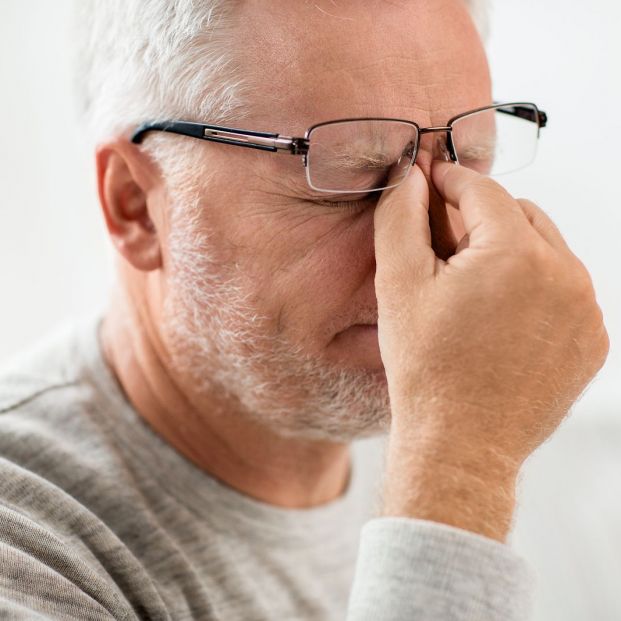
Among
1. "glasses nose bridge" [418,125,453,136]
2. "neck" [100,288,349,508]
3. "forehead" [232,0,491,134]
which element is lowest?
"neck" [100,288,349,508]

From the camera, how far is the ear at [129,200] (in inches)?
62.0

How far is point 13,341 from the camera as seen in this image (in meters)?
2.71

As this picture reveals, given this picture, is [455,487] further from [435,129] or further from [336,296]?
[435,129]

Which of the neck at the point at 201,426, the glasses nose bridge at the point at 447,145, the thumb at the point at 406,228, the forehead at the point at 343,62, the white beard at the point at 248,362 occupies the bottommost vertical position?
the neck at the point at 201,426

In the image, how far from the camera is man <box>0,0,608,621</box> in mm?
1132

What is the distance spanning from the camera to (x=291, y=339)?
1.46 m

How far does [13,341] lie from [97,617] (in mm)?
1695

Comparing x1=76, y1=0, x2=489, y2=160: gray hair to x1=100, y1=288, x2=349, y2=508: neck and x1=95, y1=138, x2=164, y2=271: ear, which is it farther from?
x1=100, y1=288, x2=349, y2=508: neck

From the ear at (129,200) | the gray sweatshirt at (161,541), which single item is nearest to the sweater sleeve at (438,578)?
the gray sweatshirt at (161,541)

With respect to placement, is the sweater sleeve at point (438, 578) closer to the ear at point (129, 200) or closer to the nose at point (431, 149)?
the nose at point (431, 149)

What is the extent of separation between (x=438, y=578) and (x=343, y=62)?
0.80m

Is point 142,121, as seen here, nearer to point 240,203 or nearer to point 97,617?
point 240,203

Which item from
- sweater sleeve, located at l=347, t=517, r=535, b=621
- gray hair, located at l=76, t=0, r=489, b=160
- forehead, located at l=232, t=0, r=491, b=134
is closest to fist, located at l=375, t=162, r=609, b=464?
sweater sleeve, located at l=347, t=517, r=535, b=621

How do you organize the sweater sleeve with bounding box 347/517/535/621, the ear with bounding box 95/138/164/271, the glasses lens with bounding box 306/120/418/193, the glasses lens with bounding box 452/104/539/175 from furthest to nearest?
the ear with bounding box 95/138/164/271 < the glasses lens with bounding box 452/104/539/175 < the glasses lens with bounding box 306/120/418/193 < the sweater sleeve with bounding box 347/517/535/621
